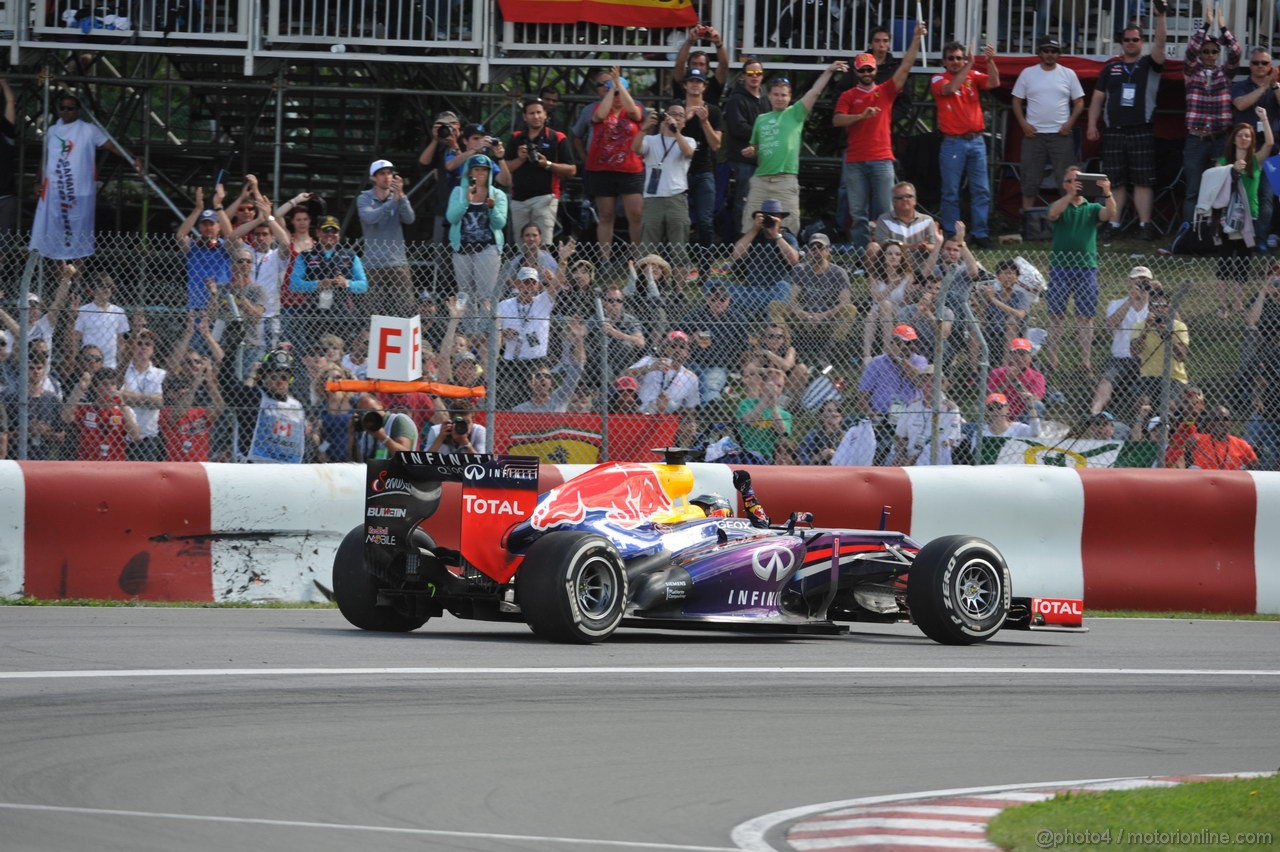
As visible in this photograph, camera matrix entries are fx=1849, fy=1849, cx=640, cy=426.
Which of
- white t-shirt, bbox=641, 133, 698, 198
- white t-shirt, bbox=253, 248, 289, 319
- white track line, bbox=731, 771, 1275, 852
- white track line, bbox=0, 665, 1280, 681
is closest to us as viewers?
white track line, bbox=731, 771, 1275, 852

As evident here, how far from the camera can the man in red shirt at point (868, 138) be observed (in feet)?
56.1

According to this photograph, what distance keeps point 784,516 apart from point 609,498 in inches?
99.6

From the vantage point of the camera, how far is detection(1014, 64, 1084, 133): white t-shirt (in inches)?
717

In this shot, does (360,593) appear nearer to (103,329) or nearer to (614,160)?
(103,329)

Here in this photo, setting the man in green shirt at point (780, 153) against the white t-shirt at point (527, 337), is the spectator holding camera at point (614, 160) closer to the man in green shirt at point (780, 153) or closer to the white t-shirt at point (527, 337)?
the man in green shirt at point (780, 153)

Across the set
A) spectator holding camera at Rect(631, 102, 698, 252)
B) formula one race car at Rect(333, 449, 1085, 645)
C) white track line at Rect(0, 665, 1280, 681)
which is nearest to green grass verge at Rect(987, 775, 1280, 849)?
white track line at Rect(0, 665, 1280, 681)

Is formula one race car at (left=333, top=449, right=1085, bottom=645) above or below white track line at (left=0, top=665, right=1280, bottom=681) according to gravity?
above

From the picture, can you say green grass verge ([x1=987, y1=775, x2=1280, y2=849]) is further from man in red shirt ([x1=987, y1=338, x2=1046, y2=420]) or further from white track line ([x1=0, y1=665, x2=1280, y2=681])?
man in red shirt ([x1=987, y1=338, x2=1046, y2=420])

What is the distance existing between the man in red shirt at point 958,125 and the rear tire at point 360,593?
28.6 feet

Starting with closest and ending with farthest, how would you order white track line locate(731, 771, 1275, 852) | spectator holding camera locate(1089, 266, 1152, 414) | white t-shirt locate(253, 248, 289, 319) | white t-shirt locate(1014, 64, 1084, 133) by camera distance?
white track line locate(731, 771, 1275, 852), spectator holding camera locate(1089, 266, 1152, 414), white t-shirt locate(253, 248, 289, 319), white t-shirt locate(1014, 64, 1084, 133)

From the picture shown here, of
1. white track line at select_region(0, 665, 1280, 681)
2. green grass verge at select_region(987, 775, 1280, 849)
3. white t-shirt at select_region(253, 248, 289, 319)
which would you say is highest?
white t-shirt at select_region(253, 248, 289, 319)

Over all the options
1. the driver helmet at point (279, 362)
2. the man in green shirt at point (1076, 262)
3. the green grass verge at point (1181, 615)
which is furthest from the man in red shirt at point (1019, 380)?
the driver helmet at point (279, 362)

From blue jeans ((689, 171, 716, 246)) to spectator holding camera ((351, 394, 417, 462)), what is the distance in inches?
206

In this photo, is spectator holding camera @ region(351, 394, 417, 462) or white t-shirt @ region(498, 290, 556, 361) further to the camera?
white t-shirt @ region(498, 290, 556, 361)
